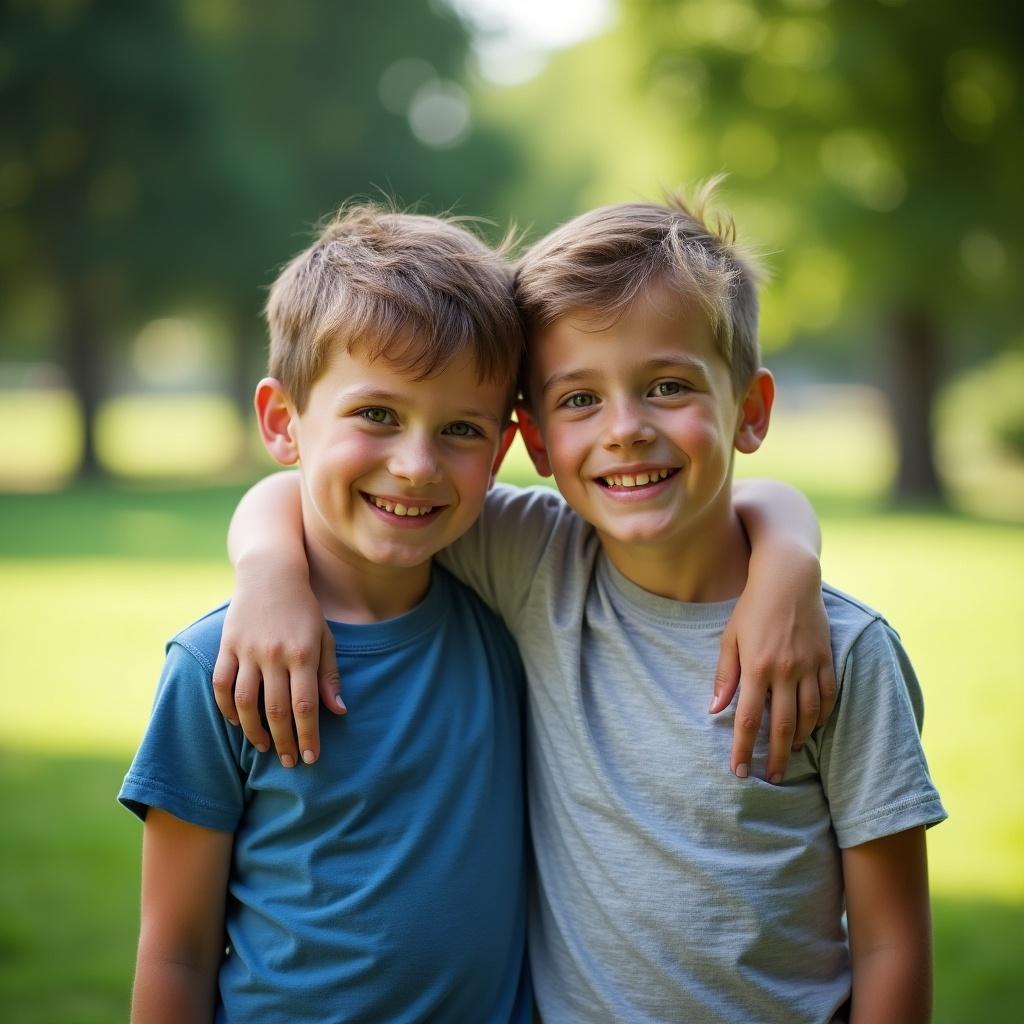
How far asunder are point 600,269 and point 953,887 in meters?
2.94

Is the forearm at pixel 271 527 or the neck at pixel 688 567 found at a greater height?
the forearm at pixel 271 527

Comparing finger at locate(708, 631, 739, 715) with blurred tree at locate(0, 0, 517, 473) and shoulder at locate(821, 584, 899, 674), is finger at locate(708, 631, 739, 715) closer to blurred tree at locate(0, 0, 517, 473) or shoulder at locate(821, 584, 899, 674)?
shoulder at locate(821, 584, 899, 674)

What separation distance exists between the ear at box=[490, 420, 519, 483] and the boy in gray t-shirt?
40mm

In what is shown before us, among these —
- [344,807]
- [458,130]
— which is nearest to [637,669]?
[344,807]

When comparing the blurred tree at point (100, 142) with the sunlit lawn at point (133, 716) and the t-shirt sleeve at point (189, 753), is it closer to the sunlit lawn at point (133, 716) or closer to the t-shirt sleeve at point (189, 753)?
the sunlit lawn at point (133, 716)

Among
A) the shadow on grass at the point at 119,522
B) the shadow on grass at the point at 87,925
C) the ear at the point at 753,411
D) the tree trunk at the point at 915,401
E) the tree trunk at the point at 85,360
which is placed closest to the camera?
the ear at the point at 753,411

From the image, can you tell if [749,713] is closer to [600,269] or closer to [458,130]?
[600,269]

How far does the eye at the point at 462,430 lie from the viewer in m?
1.96

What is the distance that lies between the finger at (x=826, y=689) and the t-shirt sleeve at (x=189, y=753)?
96 cm

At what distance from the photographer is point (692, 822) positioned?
1.88 metres

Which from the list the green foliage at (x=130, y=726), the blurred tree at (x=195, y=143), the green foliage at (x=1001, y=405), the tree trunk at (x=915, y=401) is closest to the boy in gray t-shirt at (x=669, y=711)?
the green foliage at (x=130, y=726)

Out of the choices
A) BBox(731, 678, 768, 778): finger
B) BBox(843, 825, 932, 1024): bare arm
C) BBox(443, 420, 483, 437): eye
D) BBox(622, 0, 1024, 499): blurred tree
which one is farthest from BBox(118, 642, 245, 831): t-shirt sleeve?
BBox(622, 0, 1024, 499): blurred tree

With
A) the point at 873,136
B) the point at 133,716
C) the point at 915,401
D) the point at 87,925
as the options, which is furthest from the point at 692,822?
the point at 915,401

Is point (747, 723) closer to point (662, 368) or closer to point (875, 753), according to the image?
point (875, 753)
